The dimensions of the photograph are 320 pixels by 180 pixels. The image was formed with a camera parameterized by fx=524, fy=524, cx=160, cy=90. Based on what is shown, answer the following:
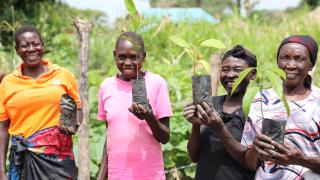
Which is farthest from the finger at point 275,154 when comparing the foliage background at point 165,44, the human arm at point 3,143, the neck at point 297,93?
the foliage background at point 165,44

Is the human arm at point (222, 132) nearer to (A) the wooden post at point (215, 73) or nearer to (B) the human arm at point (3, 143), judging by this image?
(B) the human arm at point (3, 143)

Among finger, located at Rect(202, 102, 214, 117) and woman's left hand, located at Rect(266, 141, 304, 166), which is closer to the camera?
woman's left hand, located at Rect(266, 141, 304, 166)

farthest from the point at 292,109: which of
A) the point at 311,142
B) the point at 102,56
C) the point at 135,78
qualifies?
the point at 102,56

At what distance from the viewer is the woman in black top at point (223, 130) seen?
2.37 meters

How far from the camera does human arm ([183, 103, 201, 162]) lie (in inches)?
95.2

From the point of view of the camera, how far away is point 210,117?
7.70ft

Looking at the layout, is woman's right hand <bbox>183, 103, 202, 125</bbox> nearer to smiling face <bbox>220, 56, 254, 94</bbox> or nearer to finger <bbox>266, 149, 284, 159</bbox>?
smiling face <bbox>220, 56, 254, 94</bbox>

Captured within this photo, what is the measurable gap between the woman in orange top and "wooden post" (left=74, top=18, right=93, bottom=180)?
0.74 metres

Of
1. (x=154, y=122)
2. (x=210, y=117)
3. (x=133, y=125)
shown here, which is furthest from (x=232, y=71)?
(x=133, y=125)

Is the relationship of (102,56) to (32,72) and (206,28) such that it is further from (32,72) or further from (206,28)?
(32,72)

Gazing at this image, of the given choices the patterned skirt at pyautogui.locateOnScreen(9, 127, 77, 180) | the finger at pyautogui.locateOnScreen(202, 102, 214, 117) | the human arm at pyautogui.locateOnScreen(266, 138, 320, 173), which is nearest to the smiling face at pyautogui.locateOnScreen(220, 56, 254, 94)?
the finger at pyautogui.locateOnScreen(202, 102, 214, 117)

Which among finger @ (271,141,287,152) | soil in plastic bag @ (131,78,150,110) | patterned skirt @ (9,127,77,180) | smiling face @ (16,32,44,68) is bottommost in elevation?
patterned skirt @ (9,127,77,180)

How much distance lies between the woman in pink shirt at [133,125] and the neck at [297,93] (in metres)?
0.71

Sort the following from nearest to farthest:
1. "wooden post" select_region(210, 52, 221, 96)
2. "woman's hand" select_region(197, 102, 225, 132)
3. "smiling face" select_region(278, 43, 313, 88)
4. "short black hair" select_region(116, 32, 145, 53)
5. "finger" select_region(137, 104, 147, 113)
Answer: "smiling face" select_region(278, 43, 313, 88) < "woman's hand" select_region(197, 102, 225, 132) < "finger" select_region(137, 104, 147, 113) < "short black hair" select_region(116, 32, 145, 53) < "wooden post" select_region(210, 52, 221, 96)
